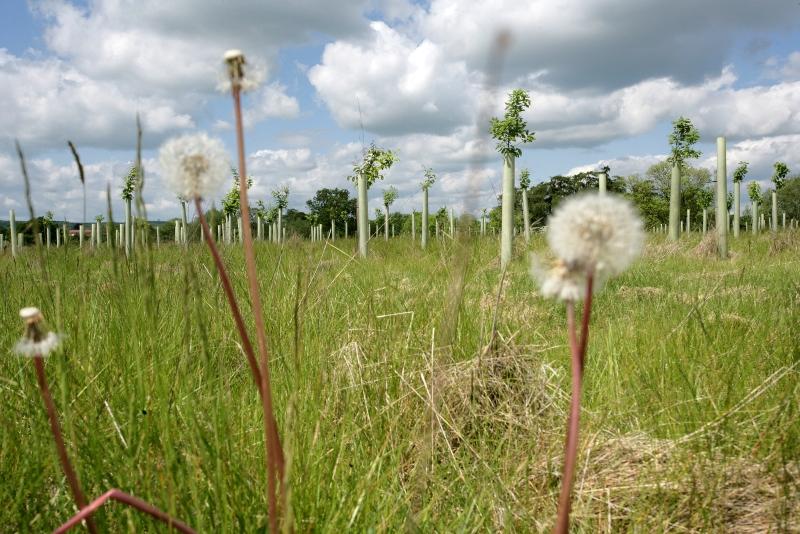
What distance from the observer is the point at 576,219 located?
0.62 metres

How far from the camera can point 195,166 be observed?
2.64 feet

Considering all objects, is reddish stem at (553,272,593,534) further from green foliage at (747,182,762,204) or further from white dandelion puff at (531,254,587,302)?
green foliage at (747,182,762,204)

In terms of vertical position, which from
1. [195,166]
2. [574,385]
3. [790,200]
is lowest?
[574,385]

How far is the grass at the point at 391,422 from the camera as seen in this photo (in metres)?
1.28

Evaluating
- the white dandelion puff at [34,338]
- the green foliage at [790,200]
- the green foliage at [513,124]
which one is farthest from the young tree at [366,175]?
the green foliage at [790,200]

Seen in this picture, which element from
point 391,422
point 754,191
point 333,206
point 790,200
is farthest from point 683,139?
point 790,200

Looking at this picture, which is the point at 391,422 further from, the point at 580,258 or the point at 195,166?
the point at 580,258

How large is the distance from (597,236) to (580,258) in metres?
0.03

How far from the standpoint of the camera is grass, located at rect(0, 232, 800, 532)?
128 cm

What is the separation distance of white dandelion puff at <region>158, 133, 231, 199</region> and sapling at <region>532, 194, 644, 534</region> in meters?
0.43

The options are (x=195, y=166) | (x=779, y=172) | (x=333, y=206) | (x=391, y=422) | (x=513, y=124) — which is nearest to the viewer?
(x=195, y=166)

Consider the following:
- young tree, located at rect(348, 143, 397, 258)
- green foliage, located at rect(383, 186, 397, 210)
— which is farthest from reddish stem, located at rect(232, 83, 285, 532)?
green foliage, located at rect(383, 186, 397, 210)

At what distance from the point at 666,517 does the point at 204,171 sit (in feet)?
4.80

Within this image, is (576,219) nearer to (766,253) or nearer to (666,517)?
(666,517)
